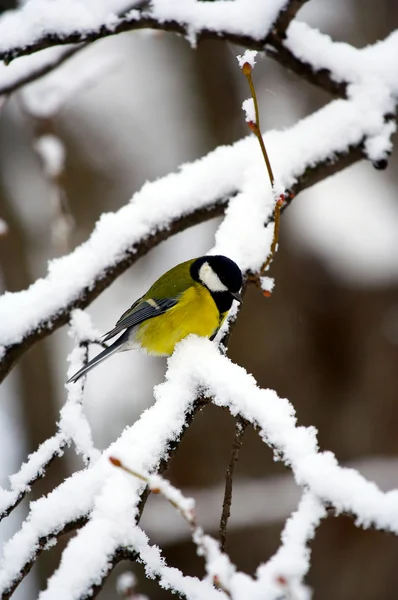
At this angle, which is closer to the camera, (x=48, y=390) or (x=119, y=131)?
(x=48, y=390)

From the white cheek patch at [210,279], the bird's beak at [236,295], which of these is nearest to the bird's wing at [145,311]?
the white cheek patch at [210,279]

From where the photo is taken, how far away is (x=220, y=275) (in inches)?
92.6

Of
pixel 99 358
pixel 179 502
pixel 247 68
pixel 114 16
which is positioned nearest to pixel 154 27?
Answer: pixel 114 16

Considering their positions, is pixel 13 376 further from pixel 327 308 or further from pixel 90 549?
pixel 90 549

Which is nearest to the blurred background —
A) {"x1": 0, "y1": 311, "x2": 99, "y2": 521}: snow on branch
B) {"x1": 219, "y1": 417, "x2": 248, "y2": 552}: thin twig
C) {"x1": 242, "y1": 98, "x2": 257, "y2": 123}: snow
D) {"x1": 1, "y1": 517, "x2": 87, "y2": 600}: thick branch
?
{"x1": 0, "y1": 311, "x2": 99, "y2": 521}: snow on branch

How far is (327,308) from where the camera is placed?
604 centimetres

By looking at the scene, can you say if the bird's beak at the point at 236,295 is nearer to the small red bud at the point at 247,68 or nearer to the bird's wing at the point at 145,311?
the bird's wing at the point at 145,311

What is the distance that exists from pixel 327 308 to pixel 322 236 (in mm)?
754

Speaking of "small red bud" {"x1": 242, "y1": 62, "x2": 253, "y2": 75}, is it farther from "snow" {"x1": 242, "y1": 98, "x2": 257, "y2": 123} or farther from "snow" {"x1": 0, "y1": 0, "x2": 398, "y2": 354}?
"snow" {"x1": 0, "y1": 0, "x2": 398, "y2": 354}

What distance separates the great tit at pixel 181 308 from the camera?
236 cm

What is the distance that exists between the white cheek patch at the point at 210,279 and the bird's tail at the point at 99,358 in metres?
0.45

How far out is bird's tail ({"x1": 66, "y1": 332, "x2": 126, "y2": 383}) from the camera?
7.18 feet

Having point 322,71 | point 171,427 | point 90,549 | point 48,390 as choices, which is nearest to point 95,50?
point 322,71

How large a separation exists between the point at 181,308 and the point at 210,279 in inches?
8.5
